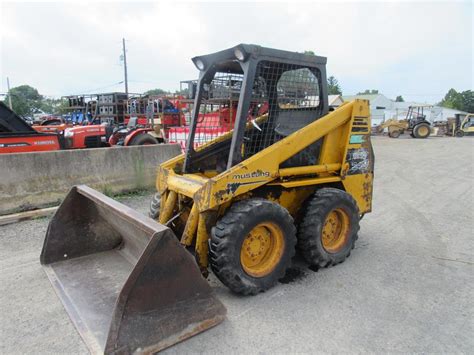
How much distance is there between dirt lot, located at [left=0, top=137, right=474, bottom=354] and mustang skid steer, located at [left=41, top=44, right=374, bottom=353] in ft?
0.53

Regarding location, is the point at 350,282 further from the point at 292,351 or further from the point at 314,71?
the point at 314,71

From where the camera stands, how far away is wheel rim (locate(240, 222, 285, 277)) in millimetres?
3277

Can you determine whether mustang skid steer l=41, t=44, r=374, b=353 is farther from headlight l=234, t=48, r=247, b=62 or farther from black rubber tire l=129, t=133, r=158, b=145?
black rubber tire l=129, t=133, r=158, b=145

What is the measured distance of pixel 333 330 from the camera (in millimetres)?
2789

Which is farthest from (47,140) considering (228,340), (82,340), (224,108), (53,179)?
(228,340)

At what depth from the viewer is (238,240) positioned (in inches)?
120

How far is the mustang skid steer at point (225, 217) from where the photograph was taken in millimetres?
2584

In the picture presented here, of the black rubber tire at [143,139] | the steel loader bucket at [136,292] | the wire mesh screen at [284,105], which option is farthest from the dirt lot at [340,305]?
the black rubber tire at [143,139]

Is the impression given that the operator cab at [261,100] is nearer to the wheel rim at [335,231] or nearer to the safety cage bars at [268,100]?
the safety cage bars at [268,100]

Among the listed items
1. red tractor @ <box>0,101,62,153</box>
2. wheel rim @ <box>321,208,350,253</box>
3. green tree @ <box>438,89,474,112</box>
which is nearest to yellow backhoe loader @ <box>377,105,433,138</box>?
red tractor @ <box>0,101,62,153</box>

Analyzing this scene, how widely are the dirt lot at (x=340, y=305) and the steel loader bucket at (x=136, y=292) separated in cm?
12

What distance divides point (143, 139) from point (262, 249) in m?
7.43

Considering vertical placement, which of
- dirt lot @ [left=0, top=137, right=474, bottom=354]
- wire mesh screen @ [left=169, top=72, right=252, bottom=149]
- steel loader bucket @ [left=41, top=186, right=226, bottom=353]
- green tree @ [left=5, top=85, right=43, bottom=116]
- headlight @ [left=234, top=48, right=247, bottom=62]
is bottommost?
dirt lot @ [left=0, top=137, right=474, bottom=354]

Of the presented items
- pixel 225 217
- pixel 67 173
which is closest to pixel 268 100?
pixel 225 217
